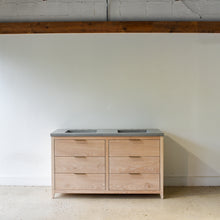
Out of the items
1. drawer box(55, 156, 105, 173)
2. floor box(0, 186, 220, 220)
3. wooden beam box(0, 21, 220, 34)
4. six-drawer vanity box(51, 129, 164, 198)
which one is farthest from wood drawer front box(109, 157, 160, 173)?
wooden beam box(0, 21, 220, 34)

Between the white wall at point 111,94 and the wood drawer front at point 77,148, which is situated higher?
the white wall at point 111,94

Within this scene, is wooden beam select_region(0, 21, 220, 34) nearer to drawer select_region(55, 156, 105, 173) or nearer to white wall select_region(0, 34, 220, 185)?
white wall select_region(0, 34, 220, 185)

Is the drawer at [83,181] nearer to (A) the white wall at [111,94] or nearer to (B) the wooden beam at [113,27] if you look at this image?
(A) the white wall at [111,94]

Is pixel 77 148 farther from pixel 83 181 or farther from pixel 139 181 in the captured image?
pixel 139 181

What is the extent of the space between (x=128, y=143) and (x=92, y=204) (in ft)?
2.65

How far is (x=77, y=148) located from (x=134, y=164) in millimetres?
709

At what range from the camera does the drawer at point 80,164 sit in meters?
2.83

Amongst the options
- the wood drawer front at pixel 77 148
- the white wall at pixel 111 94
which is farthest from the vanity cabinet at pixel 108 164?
the white wall at pixel 111 94

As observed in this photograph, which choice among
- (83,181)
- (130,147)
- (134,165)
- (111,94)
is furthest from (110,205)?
(111,94)

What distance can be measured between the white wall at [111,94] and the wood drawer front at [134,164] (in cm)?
51

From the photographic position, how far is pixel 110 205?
8.73 ft

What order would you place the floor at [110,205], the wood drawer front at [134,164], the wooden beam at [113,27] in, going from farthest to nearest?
the wooden beam at [113,27] → the wood drawer front at [134,164] → the floor at [110,205]

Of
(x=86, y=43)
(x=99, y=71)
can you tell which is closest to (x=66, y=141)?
(x=99, y=71)

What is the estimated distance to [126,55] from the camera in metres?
3.21
